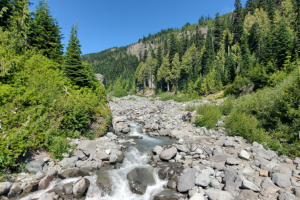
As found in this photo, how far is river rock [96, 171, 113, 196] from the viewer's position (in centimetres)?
680

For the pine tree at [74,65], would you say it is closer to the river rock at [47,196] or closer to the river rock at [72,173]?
the river rock at [72,173]

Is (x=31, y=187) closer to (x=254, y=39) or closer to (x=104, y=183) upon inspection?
(x=104, y=183)

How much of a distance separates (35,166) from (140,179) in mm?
5226

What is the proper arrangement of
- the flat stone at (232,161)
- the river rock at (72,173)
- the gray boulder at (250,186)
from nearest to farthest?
the gray boulder at (250,186), the river rock at (72,173), the flat stone at (232,161)

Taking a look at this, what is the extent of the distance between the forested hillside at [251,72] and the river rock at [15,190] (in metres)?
13.9

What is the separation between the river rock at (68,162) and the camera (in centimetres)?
793

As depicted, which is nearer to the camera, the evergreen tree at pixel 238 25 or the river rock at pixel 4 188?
the river rock at pixel 4 188

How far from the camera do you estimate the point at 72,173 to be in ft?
24.9

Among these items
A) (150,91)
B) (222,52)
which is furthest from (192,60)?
(150,91)

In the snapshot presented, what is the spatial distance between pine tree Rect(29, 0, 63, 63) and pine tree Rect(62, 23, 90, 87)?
4190 millimetres

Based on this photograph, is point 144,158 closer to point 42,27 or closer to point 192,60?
point 42,27

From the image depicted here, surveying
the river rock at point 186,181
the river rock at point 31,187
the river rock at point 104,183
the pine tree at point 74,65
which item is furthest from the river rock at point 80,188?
the pine tree at point 74,65

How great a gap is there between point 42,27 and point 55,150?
14844 millimetres

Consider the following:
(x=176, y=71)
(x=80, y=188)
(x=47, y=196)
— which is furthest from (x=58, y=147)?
(x=176, y=71)
